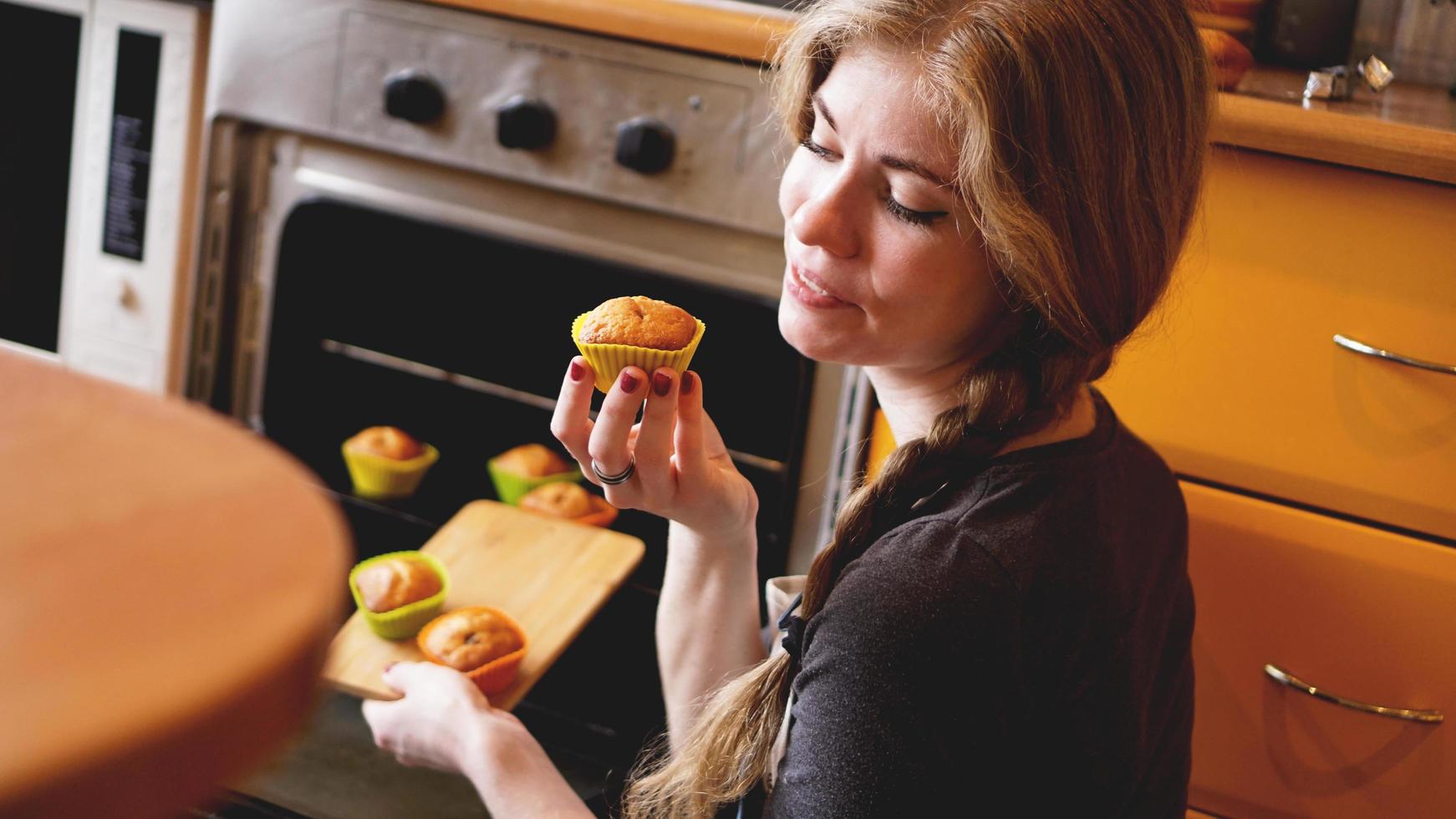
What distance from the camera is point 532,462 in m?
1.66

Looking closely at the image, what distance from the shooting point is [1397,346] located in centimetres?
122

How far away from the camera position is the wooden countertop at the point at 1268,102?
3.81ft

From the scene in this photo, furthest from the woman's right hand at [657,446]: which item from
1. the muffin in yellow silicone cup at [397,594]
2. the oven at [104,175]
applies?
the oven at [104,175]

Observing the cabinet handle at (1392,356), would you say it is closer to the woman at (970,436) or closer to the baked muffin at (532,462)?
the woman at (970,436)

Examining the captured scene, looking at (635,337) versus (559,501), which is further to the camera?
(559,501)

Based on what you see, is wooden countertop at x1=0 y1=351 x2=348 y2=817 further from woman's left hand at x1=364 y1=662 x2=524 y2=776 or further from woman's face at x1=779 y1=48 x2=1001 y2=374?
woman's left hand at x1=364 y1=662 x2=524 y2=776

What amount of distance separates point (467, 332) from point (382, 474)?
20cm

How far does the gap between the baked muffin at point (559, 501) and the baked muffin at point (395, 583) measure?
0.27 meters

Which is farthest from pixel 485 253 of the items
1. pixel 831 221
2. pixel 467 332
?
pixel 831 221

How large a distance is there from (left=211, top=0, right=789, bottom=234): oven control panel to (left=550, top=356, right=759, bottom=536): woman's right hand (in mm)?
388

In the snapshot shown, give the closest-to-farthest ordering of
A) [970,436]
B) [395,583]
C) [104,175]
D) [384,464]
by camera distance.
Answer: 1. [970,436]
2. [395,583]
3. [384,464]
4. [104,175]

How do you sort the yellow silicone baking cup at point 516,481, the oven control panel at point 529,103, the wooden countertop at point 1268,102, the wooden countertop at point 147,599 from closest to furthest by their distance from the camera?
the wooden countertop at point 147,599 → the wooden countertop at point 1268,102 → the oven control panel at point 529,103 → the yellow silicone baking cup at point 516,481

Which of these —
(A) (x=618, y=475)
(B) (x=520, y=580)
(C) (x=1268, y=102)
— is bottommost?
(B) (x=520, y=580)

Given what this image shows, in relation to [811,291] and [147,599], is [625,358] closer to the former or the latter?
[811,291]
